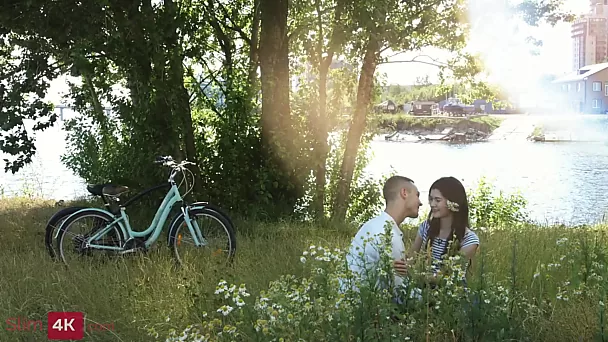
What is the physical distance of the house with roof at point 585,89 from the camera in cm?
2711

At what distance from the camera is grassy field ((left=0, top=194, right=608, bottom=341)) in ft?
8.36

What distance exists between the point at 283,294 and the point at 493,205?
10223mm

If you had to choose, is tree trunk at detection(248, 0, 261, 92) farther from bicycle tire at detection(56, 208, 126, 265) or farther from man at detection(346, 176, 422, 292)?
man at detection(346, 176, 422, 292)

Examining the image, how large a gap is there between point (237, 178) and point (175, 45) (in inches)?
68.2

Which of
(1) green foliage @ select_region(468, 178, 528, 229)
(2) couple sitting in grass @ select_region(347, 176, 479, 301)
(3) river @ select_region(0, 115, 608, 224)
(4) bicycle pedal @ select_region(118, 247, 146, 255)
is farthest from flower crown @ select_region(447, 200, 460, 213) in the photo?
(1) green foliage @ select_region(468, 178, 528, 229)

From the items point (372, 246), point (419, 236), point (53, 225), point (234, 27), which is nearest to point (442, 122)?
point (234, 27)

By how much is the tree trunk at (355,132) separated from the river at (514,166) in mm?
782

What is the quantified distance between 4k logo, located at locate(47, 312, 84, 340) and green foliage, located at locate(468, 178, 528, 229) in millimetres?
9007

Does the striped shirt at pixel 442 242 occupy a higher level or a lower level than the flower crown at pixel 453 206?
lower

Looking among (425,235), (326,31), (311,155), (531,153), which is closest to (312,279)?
(425,235)

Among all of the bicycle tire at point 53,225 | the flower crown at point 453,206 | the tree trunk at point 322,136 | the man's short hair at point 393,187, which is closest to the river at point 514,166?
the tree trunk at point 322,136

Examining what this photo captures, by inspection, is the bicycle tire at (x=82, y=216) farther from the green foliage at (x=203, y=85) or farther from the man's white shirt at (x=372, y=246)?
the man's white shirt at (x=372, y=246)

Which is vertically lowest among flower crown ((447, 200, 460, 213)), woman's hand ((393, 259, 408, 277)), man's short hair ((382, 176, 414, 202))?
woman's hand ((393, 259, 408, 277))

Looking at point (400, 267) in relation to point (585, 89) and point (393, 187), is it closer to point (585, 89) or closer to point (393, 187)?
point (393, 187)
